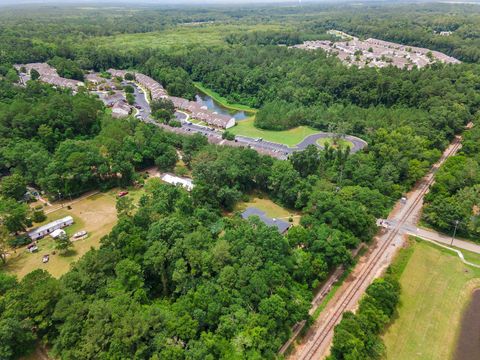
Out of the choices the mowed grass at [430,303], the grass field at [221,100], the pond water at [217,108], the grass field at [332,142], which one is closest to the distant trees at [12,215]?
the mowed grass at [430,303]

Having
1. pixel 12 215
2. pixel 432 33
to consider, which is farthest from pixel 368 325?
pixel 432 33

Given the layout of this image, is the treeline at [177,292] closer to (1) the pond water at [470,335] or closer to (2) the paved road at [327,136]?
(1) the pond water at [470,335]

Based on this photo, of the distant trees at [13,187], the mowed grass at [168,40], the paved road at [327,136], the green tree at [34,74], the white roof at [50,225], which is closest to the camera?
the white roof at [50,225]

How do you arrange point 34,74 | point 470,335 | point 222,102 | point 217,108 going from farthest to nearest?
point 222,102 < point 217,108 < point 34,74 < point 470,335

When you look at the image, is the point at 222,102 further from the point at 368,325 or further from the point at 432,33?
the point at 432,33

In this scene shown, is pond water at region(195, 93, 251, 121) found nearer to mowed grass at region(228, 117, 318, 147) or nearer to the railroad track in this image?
mowed grass at region(228, 117, 318, 147)

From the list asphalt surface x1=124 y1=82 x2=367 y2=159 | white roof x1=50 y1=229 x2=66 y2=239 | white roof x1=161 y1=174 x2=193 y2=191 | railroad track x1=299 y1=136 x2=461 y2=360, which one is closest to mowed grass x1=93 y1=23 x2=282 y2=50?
asphalt surface x1=124 y1=82 x2=367 y2=159
